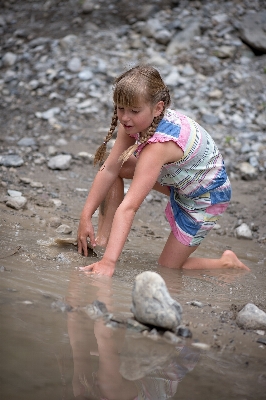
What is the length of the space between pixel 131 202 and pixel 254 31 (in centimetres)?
589

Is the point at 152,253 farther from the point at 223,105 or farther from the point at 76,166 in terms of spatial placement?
the point at 223,105

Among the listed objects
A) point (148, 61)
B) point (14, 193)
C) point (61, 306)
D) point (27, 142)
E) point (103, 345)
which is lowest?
point (27, 142)

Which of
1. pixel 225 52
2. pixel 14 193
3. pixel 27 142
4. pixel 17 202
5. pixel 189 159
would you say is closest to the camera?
Result: pixel 189 159

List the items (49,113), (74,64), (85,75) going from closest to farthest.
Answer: (49,113)
(85,75)
(74,64)

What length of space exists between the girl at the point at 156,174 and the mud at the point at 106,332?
6.4 inches

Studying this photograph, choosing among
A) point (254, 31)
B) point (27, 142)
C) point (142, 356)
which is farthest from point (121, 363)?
point (254, 31)

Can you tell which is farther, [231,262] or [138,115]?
[231,262]

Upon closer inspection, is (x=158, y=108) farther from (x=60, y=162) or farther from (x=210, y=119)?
(x=210, y=119)

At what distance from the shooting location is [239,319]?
2.71 meters

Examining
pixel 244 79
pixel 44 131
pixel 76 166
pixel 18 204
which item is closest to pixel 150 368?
pixel 18 204

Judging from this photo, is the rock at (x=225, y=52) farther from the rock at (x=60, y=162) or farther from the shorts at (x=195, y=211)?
the shorts at (x=195, y=211)

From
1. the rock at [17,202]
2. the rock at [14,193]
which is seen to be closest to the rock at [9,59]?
the rock at [14,193]

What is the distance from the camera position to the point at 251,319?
2.68 m

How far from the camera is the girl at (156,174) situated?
319cm
